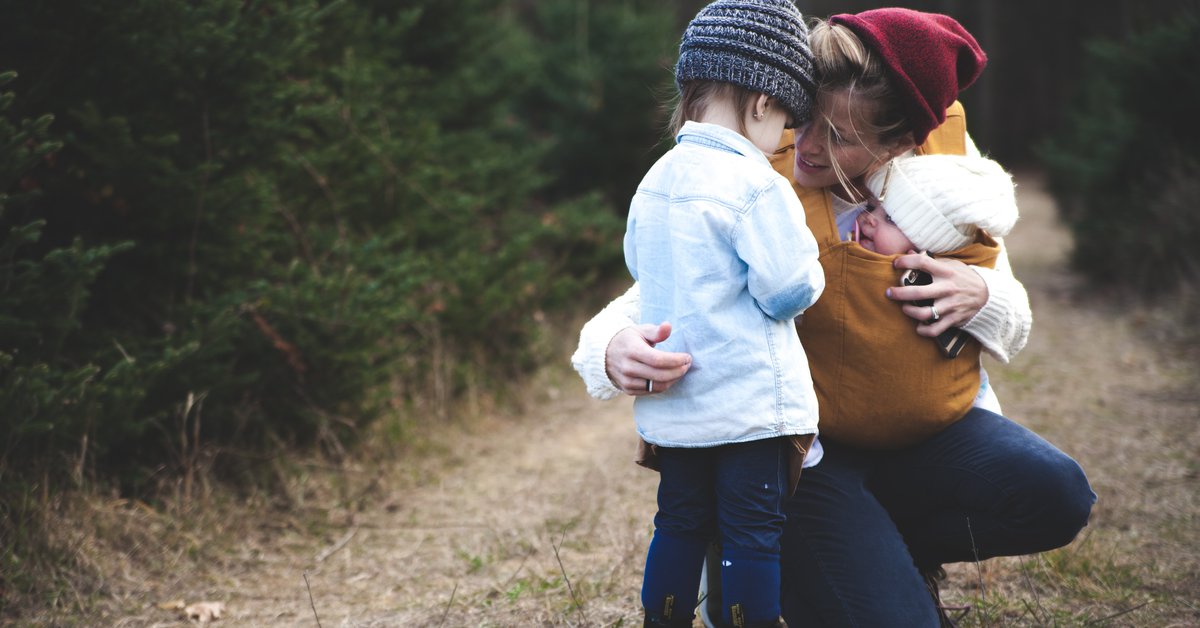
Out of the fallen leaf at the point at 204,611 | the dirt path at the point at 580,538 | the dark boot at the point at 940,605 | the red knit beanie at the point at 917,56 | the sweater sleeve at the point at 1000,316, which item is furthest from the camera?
the fallen leaf at the point at 204,611

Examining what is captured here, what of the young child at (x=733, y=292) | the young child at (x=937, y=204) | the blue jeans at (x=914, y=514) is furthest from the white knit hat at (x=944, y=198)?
the blue jeans at (x=914, y=514)

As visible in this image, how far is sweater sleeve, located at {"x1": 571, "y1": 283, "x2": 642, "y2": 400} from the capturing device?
6.57 ft

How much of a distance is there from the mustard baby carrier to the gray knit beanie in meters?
0.32

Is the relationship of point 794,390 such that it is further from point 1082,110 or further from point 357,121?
point 1082,110

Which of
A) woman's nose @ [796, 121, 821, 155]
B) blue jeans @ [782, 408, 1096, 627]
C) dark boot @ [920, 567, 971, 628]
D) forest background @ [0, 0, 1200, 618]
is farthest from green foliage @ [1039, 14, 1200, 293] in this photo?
woman's nose @ [796, 121, 821, 155]

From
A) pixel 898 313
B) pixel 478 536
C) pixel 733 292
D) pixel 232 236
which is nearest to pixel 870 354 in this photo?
pixel 898 313

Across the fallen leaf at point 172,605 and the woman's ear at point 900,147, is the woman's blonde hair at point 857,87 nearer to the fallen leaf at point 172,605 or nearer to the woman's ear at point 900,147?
the woman's ear at point 900,147

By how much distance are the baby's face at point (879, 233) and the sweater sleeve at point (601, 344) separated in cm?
55

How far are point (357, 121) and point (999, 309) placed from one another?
3.01m

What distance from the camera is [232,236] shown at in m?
3.32

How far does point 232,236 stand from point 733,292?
2.14 m

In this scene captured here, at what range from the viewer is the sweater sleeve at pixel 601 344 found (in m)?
2.00

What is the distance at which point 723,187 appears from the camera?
1.85m

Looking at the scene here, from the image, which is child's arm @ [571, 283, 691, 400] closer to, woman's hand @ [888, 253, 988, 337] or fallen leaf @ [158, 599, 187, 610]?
woman's hand @ [888, 253, 988, 337]
